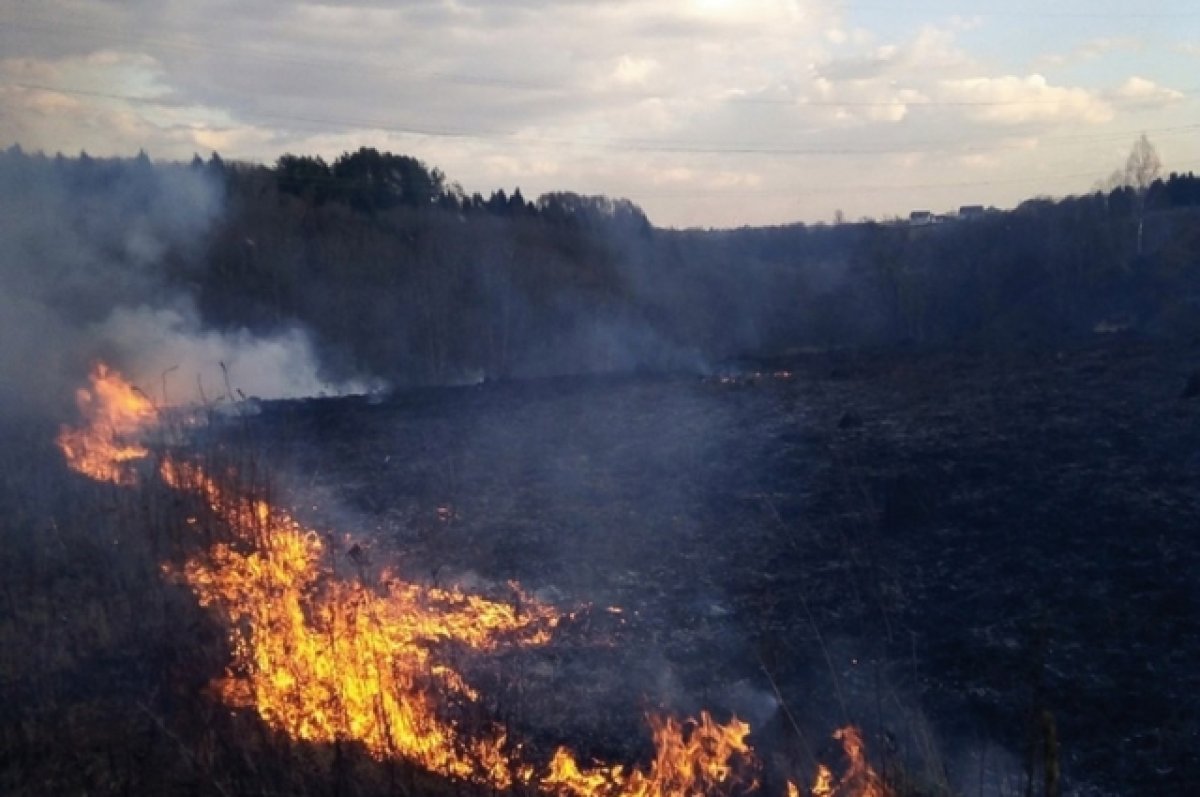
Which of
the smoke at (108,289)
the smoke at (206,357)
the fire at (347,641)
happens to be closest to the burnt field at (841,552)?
the fire at (347,641)

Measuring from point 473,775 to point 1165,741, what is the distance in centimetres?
489

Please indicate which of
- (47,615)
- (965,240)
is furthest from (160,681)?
(965,240)

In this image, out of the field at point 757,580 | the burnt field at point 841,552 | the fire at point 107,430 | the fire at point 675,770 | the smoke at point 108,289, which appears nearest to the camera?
the fire at point 675,770

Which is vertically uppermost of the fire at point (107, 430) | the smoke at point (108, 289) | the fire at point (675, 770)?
the smoke at point (108, 289)

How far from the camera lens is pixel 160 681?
7.02m

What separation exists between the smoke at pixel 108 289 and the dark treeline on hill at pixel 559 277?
15 centimetres

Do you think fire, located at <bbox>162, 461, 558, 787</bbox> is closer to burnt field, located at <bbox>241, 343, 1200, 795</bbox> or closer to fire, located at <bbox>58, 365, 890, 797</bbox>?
fire, located at <bbox>58, 365, 890, 797</bbox>

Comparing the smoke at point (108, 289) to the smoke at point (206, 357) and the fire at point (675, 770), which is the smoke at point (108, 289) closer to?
the smoke at point (206, 357)

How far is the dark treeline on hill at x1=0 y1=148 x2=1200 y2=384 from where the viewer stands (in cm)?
2847

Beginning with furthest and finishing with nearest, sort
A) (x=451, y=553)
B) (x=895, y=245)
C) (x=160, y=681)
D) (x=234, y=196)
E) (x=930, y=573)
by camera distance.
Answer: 1. (x=895, y=245)
2. (x=234, y=196)
3. (x=451, y=553)
4. (x=930, y=573)
5. (x=160, y=681)

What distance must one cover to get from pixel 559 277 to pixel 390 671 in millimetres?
28521

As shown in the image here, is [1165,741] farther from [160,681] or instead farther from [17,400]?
[17,400]

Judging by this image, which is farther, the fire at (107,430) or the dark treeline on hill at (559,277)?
the dark treeline on hill at (559,277)

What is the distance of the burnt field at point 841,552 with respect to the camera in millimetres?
6910
